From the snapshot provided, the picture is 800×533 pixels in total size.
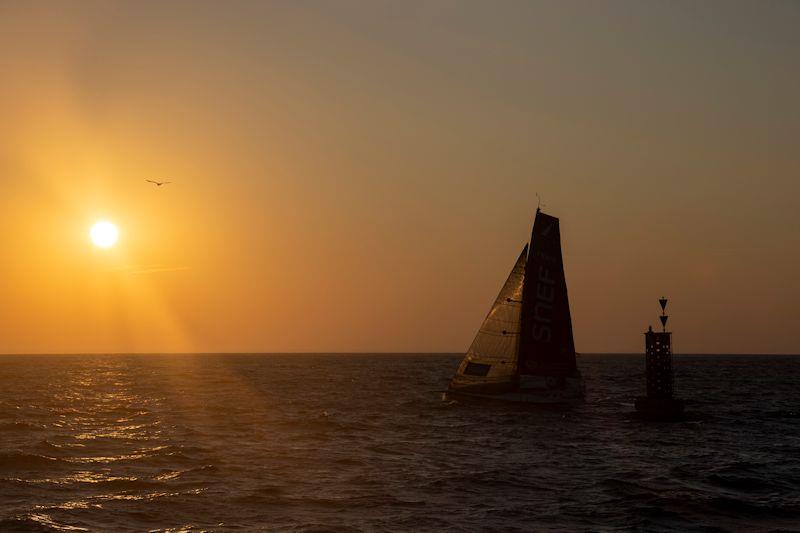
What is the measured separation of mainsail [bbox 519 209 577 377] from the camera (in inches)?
2392

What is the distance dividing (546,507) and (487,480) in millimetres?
5193

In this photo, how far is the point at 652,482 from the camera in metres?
32.1

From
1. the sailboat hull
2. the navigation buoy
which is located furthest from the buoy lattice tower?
the sailboat hull

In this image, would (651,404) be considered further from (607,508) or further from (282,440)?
(607,508)

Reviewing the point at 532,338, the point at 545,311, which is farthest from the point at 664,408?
the point at 545,311

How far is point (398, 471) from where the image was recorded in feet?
111

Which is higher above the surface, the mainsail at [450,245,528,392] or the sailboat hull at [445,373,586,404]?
the mainsail at [450,245,528,392]

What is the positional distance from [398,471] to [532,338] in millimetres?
28798

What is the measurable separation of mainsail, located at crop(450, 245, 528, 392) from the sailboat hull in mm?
452

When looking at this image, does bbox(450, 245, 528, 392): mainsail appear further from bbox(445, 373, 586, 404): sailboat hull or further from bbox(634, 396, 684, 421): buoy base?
bbox(634, 396, 684, 421): buoy base

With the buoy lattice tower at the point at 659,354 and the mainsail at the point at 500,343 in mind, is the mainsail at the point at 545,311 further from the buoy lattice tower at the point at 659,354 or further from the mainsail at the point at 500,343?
the buoy lattice tower at the point at 659,354

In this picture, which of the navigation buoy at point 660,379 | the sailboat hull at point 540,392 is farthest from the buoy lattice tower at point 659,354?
the sailboat hull at point 540,392

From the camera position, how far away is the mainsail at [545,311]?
60750mm

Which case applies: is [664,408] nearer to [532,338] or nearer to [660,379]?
[660,379]
